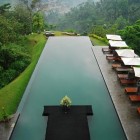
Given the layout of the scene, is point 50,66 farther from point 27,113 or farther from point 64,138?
point 64,138

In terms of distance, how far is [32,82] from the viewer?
1466 cm

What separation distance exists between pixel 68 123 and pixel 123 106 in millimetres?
2884

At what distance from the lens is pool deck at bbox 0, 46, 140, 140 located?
32.4 ft

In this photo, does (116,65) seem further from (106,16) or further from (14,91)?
(106,16)

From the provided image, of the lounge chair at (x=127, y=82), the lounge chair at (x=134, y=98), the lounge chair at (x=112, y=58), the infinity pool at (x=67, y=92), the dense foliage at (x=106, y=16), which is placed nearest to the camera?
the infinity pool at (x=67, y=92)

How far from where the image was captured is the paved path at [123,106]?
32.8ft

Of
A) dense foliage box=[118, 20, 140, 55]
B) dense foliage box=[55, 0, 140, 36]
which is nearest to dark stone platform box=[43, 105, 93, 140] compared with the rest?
dense foliage box=[118, 20, 140, 55]

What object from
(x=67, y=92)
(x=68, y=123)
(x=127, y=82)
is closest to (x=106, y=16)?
(x=127, y=82)

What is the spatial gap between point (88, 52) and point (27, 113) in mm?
10188

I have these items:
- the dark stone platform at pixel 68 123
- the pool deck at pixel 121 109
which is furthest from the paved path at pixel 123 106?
the dark stone platform at pixel 68 123

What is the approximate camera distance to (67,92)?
44.0ft

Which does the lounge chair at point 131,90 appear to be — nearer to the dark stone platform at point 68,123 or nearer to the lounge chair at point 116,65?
the dark stone platform at point 68,123

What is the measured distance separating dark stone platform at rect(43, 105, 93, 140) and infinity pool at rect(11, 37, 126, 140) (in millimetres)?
301

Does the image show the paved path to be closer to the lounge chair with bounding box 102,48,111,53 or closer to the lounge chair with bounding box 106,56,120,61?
the lounge chair with bounding box 106,56,120,61
